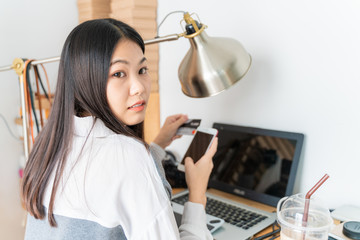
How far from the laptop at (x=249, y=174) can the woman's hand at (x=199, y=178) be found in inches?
5.0

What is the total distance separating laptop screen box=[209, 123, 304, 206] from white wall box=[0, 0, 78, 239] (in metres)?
1.10

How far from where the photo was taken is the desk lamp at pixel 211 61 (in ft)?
2.93

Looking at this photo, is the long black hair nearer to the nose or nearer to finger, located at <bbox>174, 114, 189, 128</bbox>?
the nose

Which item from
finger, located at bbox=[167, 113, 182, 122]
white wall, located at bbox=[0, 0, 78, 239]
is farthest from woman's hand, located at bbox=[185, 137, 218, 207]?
white wall, located at bbox=[0, 0, 78, 239]

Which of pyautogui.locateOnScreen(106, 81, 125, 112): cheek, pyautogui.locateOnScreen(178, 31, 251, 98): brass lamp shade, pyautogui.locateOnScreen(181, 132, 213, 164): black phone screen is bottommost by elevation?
pyautogui.locateOnScreen(181, 132, 213, 164): black phone screen

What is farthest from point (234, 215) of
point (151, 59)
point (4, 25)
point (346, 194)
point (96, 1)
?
point (4, 25)

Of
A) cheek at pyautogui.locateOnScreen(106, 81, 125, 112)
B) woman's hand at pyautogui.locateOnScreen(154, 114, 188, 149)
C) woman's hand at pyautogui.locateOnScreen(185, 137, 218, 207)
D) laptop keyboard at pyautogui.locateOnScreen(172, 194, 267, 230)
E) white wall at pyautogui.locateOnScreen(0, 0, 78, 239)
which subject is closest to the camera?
cheek at pyautogui.locateOnScreen(106, 81, 125, 112)

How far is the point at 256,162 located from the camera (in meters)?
1.12

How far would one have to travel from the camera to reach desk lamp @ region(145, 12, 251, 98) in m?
0.89

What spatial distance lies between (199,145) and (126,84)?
0.41 metres

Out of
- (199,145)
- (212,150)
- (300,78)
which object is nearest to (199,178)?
(212,150)

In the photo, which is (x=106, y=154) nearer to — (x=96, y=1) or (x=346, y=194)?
(x=346, y=194)

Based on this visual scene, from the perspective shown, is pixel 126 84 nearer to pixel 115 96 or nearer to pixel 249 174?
pixel 115 96

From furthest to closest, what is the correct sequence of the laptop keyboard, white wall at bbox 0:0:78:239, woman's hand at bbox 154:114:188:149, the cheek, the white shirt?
white wall at bbox 0:0:78:239
woman's hand at bbox 154:114:188:149
the laptop keyboard
the cheek
the white shirt
